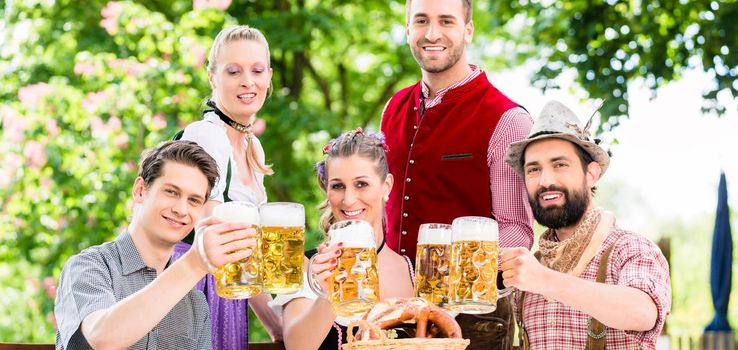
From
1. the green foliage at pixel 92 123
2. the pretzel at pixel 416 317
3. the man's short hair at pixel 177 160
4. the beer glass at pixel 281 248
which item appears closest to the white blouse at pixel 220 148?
the man's short hair at pixel 177 160

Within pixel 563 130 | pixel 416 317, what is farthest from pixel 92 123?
pixel 416 317

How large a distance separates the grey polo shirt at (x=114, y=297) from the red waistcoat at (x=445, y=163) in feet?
3.02

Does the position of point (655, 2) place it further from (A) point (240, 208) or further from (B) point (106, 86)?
(A) point (240, 208)

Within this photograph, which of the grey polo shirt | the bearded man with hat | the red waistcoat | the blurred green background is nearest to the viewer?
the grey polo shirt

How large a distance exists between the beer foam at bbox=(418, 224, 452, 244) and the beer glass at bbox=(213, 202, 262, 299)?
0.47 meters

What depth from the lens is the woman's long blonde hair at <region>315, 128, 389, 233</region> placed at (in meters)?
3.42

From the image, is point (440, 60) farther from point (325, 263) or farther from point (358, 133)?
point (325, 263)

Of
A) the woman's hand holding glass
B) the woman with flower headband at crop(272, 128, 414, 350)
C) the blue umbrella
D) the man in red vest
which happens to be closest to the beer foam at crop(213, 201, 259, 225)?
the woman's hand holding glass

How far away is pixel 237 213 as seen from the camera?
8.27ft

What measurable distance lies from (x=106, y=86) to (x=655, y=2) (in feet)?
14.3

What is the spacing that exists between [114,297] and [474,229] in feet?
3.53

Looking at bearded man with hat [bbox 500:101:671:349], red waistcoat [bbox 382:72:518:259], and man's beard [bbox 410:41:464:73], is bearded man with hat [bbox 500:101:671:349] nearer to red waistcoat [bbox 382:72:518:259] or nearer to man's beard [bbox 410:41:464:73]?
red waistcoat [bbox 382:72:518:259]

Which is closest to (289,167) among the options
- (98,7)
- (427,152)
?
(98,7)

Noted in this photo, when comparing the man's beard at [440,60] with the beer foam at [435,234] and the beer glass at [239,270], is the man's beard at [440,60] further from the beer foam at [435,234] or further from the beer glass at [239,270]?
the beer glass at [239,270]
